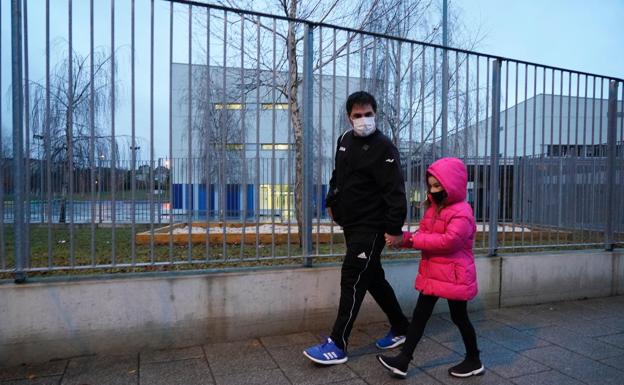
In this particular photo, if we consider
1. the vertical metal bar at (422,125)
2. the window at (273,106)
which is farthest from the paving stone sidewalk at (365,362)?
the window at (273,106)

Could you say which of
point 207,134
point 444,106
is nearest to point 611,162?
point 444,106

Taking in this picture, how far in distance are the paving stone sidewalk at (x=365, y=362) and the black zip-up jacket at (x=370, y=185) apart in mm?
1079

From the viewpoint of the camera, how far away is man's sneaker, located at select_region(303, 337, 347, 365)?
138 inches

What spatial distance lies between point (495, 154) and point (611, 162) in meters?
1.89

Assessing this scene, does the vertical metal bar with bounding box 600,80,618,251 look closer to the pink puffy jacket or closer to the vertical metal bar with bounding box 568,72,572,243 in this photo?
the vertical metal bar with bounding box 568,72,572,243

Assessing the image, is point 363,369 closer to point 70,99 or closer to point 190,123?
point 190,123

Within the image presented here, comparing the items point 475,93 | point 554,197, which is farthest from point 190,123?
point 554,197

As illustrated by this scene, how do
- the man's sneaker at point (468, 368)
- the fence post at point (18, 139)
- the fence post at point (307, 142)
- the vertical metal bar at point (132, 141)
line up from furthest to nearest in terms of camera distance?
Answer: the fence post at point (307, 142), the vertical metal bar at point (132, 141), the fence post at point (18, 139), the man's sneaker at point (468, 368)

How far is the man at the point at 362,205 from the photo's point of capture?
11.5 ft

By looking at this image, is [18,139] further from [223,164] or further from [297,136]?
[297,136]

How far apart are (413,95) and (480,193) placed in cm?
140

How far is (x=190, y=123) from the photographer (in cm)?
419

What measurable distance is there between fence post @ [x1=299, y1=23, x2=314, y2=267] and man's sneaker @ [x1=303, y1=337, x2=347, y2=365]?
101 centimetres

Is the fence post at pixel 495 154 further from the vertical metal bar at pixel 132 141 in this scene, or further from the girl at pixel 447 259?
the vertical metal bar at pixel 132 141
